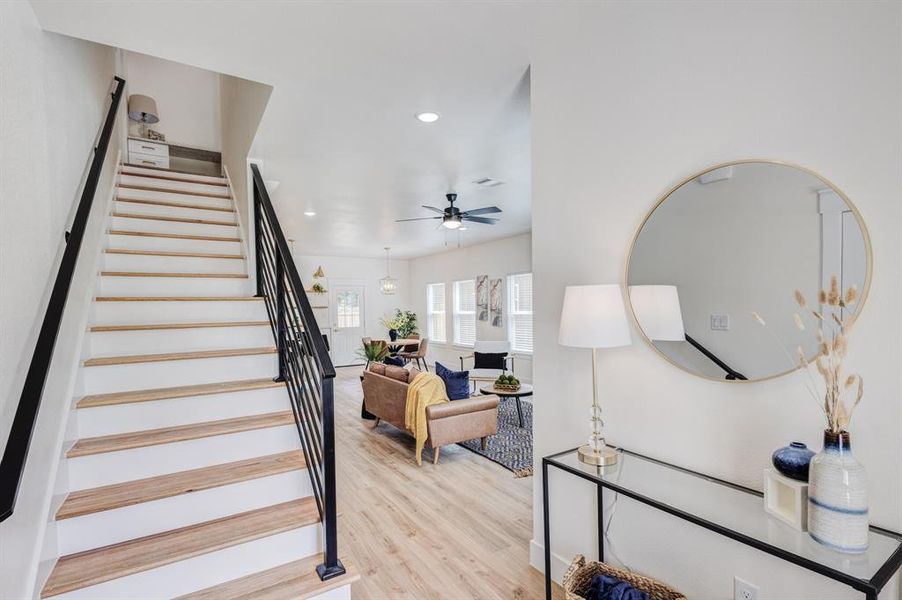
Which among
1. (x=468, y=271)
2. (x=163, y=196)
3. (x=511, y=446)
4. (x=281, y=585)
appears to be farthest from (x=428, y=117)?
(x=468, y=271)

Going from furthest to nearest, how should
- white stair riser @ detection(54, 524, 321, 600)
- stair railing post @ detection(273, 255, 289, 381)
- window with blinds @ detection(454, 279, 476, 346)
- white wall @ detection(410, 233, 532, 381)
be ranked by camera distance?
window with blinds @ detection(454, 279, 476, 346) → white wall @ detection(410, 233, 532, 381) → stair railing post @ detection(273, 255, 289, 381) → white stair riser @ detection(54, 524, 321, 600)

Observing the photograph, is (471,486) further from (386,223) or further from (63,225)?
(386,223)

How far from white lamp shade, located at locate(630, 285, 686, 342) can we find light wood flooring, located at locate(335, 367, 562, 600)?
1.43m

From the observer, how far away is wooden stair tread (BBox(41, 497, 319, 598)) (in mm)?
1566

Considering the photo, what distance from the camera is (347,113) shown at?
9.40 feet

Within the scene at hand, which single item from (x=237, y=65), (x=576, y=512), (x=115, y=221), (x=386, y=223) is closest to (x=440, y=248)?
(x=386, y=223)

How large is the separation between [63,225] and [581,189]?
103 inches

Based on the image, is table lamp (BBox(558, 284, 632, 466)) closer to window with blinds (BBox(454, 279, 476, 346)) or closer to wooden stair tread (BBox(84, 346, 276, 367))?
wooden stair tread (BBox(84, 346, 276, 367))

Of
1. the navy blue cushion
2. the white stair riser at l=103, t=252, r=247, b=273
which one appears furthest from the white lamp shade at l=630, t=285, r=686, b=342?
the white stair riser at l=103, t=252, r=247, b=273

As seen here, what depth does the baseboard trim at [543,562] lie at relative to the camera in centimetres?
215

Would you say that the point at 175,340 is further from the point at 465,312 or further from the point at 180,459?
the point at 465,312

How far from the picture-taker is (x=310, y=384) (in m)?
2.00

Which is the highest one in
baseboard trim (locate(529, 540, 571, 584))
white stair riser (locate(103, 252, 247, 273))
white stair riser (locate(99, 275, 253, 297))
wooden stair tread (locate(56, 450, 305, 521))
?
white stair riser (locate(103, 252, 247, 273))

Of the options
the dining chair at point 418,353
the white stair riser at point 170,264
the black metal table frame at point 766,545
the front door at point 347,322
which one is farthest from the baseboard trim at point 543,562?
the front door at point 347,322
